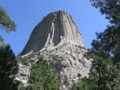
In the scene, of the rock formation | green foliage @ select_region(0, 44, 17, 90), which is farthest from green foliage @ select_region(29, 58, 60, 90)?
the rock formation

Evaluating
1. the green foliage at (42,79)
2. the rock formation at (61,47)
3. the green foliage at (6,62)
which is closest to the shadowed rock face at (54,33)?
the rock formation at (61,47)

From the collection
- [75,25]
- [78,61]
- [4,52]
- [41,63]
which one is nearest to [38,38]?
[75,25]

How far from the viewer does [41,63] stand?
151 ft

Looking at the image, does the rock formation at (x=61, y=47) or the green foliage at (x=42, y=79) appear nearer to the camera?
the green foliage at (x=42, y=79)

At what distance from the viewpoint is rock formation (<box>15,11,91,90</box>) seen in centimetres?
9912

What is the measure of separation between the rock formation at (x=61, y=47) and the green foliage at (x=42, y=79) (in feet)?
133

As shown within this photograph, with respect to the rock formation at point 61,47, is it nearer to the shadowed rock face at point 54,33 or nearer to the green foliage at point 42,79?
the shadowed rock face at point 54,33

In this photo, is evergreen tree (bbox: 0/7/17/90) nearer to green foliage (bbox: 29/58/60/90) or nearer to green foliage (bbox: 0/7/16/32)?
green foliage (bbox: 0/7/16/32)

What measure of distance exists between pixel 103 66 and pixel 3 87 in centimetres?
1750

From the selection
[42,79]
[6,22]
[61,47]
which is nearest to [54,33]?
[61,47]

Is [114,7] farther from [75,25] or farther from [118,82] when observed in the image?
[75,25]

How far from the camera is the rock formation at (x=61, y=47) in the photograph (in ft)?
325

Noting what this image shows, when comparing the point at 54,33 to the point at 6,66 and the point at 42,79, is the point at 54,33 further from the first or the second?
the point at 6,66

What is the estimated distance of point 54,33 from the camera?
146 m
